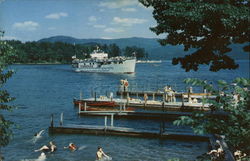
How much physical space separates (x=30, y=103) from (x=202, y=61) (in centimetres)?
4485

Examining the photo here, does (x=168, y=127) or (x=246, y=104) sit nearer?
(x=246, y=104)

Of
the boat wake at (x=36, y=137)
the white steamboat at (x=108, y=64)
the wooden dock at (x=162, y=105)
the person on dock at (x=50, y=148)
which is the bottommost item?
the boat wake at (x=36, y=137)

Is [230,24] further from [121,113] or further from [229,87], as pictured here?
[121,113]

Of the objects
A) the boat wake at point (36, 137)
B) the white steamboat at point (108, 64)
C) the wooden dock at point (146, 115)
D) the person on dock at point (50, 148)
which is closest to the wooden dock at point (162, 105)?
the wooden dock at point (146, 115)

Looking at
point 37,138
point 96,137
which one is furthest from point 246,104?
point 37,138

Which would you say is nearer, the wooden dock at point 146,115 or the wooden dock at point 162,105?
the wooden dock at point 146,115

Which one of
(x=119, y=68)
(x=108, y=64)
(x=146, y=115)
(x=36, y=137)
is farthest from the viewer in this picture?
(x=108, y=64)

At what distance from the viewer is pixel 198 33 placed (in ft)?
49.5

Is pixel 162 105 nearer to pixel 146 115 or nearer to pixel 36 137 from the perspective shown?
pixel 146 115

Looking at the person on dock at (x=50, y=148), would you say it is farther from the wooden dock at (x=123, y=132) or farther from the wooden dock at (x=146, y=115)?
the wooden dock at (x=146, y=115)

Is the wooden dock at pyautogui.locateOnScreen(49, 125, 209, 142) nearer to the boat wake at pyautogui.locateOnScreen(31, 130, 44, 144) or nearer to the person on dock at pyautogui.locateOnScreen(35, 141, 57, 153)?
the boat wake at pyautogui.locateOnScreen(31, 130, 44, 144)

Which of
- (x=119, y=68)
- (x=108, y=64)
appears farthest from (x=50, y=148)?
(x=108, y=64)

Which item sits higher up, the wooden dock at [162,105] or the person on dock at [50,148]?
the wooden dock at [162,105]

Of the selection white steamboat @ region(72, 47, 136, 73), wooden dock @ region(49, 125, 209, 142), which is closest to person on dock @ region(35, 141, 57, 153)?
wooden dock @ region(49, 125, 209, 142)
